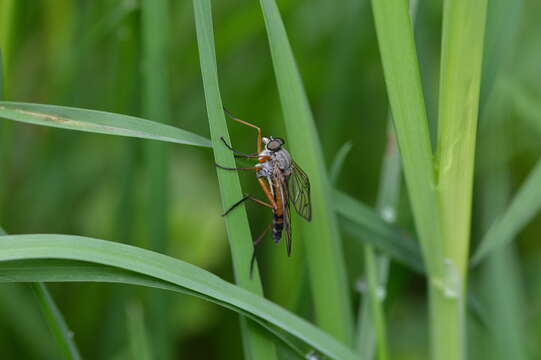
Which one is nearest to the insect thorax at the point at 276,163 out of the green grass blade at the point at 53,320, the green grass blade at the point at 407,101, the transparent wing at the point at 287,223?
the transparent wing at the point at 287,223

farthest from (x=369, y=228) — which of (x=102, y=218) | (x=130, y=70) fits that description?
(x=102, y=218)

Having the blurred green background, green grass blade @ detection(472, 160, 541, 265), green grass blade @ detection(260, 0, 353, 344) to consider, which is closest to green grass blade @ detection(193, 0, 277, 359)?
green grass blade @ detection(260, 0, 353, 344)

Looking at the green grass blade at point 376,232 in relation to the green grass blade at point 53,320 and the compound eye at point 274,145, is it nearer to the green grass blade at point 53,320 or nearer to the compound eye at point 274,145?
the compound eye at point 274,145

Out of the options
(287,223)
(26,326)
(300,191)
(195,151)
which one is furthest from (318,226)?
(195,151)

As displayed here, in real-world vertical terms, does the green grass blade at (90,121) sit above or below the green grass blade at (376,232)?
above

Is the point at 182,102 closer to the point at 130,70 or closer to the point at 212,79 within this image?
the point at 130,70
